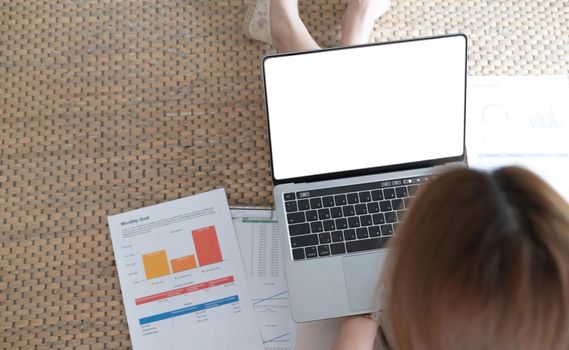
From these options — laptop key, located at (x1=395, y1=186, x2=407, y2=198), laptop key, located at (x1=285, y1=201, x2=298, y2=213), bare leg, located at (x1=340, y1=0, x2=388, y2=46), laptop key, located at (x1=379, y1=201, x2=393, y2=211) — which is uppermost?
bare leg, located at (x1=340, y1=0, x2=388, y2=46)

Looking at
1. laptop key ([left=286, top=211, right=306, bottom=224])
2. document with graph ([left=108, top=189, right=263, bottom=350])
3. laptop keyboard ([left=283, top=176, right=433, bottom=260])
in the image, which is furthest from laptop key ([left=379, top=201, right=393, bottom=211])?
document with graph ([left=108, top=189, right=263, bottom=350])

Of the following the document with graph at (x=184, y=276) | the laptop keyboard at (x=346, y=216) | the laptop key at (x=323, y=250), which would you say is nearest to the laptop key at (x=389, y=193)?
the laptop keyboard at (x=346, y=216)

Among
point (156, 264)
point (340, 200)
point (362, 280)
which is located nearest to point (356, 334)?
point (362, 280)

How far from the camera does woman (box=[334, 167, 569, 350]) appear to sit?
387mm

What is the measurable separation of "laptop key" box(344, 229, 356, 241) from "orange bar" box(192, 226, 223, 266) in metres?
0.17

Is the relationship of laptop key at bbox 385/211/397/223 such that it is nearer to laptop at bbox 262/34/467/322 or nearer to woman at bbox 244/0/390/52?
laptop at bbox 262/34/467/322

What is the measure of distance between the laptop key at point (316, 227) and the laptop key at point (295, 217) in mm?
13

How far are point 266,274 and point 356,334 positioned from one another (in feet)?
0.48

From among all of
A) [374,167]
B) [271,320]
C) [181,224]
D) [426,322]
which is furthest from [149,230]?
[426,322]

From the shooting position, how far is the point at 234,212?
781 millimetres

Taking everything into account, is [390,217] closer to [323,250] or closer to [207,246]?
[323,250]

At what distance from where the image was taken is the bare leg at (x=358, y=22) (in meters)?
0.82

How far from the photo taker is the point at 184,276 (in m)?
0.76

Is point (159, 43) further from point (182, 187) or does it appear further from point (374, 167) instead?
point (374, 167)
